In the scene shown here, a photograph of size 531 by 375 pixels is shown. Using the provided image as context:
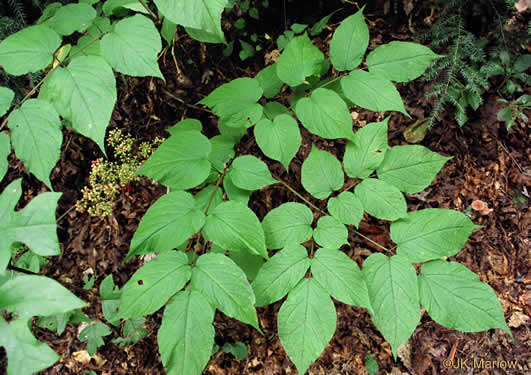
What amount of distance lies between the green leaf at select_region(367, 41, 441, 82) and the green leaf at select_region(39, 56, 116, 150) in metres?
1.29

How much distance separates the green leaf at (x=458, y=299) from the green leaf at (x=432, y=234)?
63mm

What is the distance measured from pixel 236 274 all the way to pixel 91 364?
1.96m

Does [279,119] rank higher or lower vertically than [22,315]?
higher

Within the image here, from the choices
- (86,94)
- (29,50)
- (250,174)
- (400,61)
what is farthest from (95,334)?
(400,61)

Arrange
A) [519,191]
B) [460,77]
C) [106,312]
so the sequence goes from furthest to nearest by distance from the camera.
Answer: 1. [519,191]
2. [460,77]
3. [106,312]

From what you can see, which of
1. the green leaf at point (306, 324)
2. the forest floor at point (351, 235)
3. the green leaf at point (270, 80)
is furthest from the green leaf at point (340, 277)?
the green leaf at point (270, 80)

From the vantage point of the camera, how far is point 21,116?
134cm

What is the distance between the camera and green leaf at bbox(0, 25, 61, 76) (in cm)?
136

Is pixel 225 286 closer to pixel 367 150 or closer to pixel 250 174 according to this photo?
pixel 250 174

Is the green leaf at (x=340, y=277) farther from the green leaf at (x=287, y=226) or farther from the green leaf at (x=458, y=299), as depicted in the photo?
the green leaf at (x=458, y=299)

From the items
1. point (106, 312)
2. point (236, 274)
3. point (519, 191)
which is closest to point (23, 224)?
point (236, 274)

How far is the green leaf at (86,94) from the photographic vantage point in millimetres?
1281

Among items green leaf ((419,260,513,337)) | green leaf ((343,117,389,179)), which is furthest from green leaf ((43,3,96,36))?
green leaf ((419,260,513,337))

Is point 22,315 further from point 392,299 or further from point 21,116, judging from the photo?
point 392,299
